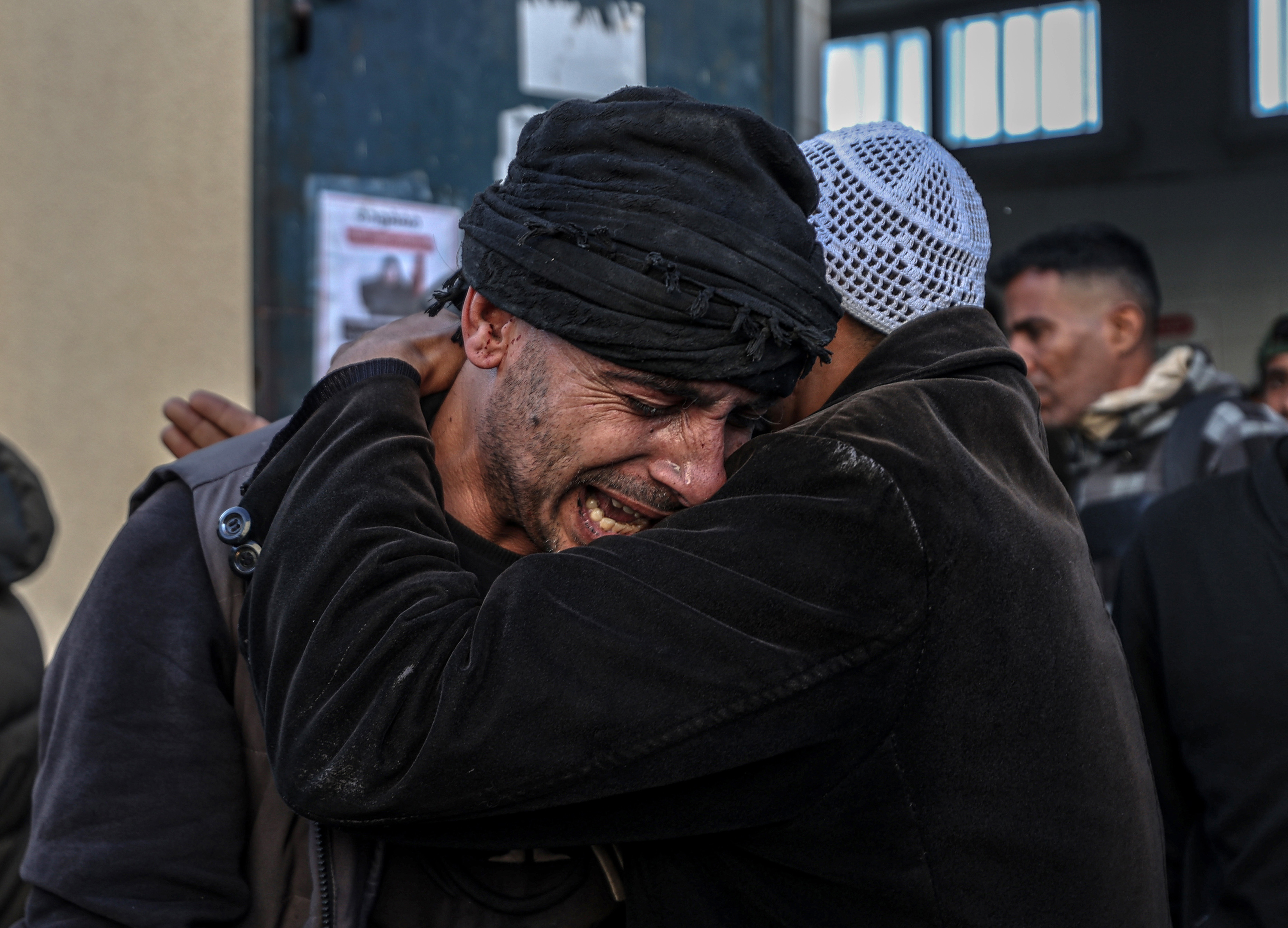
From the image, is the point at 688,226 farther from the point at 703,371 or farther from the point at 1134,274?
the point at 1134,274

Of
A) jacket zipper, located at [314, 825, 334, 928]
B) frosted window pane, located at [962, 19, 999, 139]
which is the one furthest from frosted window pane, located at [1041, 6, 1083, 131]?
jacket zipper, located at [314, 825, 334, 928]

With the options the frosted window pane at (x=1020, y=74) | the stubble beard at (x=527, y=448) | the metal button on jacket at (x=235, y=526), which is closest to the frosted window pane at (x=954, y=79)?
the frosted window pane at (x=1020, y=74)

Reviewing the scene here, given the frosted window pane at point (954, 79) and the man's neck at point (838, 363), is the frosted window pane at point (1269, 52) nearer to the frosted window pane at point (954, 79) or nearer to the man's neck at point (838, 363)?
the frosted window pane at point (954, 79)

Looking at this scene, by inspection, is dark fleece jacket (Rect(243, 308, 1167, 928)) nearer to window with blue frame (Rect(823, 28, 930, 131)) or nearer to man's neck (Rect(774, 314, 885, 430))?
man's neck (Rect(774, 314, 885, 430))

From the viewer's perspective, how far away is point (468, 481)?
6.26 feet

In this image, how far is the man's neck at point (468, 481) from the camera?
1891mm

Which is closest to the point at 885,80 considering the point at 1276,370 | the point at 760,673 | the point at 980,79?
the point at 980,79

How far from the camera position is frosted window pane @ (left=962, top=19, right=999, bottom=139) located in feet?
19.5

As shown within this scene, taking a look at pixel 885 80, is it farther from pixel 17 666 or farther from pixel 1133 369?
pixel 17 666

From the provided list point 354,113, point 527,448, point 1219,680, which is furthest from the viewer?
point 354,113

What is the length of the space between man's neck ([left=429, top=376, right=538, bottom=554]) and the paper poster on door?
234 cm

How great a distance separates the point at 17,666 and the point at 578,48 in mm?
3054

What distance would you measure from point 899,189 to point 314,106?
2897mm

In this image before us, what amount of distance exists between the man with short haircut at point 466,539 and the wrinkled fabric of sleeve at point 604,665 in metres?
0.09
